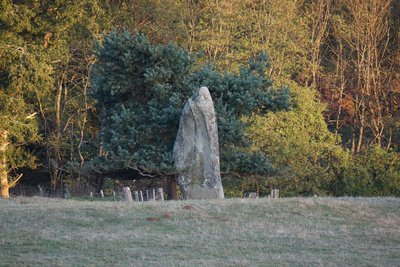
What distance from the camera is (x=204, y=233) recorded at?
17.8 metres

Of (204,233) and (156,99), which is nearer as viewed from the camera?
(204,233)

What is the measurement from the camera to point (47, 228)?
18.0 meters

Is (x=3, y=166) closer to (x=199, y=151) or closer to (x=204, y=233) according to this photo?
(x=199, y=151)

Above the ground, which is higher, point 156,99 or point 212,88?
point 212,88

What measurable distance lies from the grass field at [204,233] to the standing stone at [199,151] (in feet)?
16.2

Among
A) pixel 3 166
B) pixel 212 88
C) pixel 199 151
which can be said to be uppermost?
pixel 212 88

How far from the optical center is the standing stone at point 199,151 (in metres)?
26.4

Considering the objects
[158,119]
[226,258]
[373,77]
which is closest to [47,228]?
[226,258]

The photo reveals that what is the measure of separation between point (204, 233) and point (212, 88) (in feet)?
42.6

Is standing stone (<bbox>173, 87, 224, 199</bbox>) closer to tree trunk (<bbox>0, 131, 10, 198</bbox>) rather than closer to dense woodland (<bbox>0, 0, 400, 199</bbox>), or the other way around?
dense woodland (<bbox>0, 0, 400, 199</bbox>)

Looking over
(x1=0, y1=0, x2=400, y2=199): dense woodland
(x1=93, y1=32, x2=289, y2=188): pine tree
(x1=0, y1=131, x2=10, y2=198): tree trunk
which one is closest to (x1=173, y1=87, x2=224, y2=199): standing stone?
(x1=0, y1=0, x2=400, y2=199): dense woodland

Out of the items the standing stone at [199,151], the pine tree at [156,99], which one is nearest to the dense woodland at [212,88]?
the pine tree at [156,99]

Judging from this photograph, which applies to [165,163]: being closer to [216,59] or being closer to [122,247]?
[122,247]

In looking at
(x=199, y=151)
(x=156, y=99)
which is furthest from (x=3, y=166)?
(x=199, y=151)
